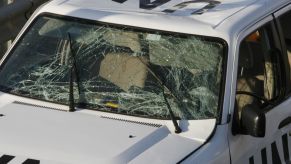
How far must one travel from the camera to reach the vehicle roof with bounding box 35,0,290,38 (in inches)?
216

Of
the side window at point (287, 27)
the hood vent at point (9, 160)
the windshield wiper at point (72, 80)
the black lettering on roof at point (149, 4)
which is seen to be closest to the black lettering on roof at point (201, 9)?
the black lettering on roof at point (149, 4)

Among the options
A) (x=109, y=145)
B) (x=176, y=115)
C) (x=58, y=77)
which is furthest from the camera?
(x=58, y=77)

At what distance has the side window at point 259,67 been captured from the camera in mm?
5617

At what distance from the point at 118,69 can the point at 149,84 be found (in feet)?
0.88

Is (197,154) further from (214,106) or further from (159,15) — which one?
(159,15)

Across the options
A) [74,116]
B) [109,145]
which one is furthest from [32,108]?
[109,145]

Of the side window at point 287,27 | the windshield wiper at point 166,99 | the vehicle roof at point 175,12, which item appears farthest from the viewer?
the side window at point 287,27

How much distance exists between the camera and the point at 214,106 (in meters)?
5.25

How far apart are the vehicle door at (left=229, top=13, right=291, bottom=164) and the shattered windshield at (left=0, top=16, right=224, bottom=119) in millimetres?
203

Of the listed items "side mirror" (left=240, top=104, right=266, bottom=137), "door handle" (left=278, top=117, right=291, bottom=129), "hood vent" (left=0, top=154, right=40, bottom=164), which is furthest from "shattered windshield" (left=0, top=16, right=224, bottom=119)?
"hood vent" (left=0, top=154, right=40, bottom=164)

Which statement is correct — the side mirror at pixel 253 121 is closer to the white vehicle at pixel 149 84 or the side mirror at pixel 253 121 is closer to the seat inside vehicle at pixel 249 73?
the white vehicle at pixel 149 84

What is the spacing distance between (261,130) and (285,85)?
792 mm

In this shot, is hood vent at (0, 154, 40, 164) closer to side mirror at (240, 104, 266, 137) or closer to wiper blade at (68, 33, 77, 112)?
wiper blade at (68, 33, 77, 112)

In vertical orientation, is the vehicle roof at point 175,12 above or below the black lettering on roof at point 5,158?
above
